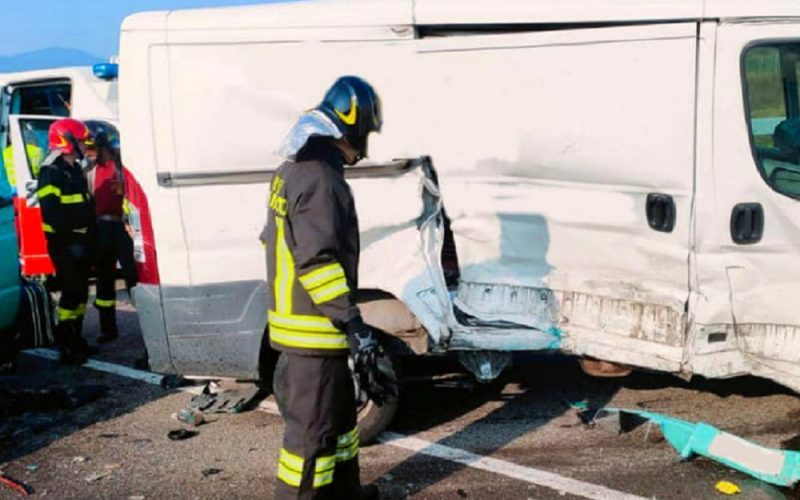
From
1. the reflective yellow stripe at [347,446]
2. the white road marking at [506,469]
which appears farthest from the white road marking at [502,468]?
the reflective yellow stripe at [347,446]

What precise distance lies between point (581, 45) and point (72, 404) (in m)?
3.73

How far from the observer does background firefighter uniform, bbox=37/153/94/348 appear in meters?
6.67

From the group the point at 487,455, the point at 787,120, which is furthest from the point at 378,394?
the point at 787,120

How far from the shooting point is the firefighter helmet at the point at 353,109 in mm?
3375

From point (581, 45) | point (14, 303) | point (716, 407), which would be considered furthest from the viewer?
point (14, 303)

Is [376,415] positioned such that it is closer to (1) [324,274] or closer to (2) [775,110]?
(1) [324,274]

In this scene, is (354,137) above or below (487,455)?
above

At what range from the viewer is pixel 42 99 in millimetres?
10578

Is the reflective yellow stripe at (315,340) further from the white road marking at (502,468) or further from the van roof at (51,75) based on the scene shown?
the van roof at (51,75)

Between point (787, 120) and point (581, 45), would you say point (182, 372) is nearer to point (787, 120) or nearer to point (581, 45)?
point (581, 45)

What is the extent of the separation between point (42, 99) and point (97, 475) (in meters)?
7.26

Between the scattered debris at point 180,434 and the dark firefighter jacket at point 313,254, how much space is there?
172 centimetres

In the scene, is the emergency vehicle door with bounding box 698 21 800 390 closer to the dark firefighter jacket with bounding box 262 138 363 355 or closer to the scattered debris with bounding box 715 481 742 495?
the scattered debris with bounding box 715 481 742 495

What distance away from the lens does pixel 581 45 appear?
4.25 meters
